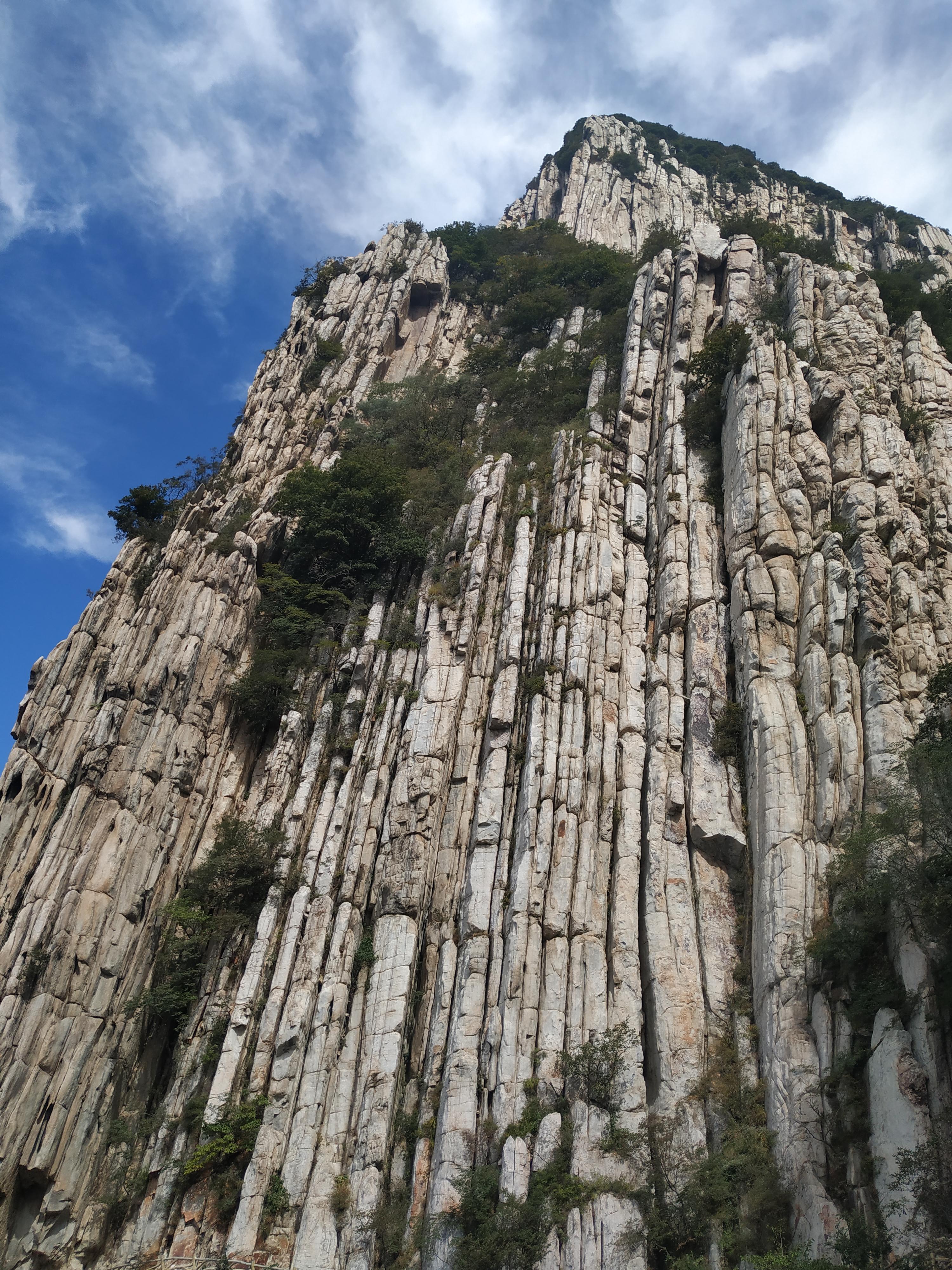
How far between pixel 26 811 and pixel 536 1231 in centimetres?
1840

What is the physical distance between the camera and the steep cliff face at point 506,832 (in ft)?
60.5

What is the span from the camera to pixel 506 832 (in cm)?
2362

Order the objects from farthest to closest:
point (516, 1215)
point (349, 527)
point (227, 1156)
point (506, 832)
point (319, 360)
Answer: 1. point (319, 360)
2. point (349, 527)
3. point (506, 832)
4. point (227, 1156)
5. point (516, 1215)

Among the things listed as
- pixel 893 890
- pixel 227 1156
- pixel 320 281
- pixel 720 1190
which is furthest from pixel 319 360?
pixel 720 1190

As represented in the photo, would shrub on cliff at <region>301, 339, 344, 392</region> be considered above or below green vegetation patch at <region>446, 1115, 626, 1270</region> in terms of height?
above

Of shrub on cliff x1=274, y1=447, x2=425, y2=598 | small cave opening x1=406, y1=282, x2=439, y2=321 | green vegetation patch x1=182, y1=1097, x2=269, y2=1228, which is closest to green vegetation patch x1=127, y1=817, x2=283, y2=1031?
green vegetation patch x1=182, y1=1097, x2=269, y2=1228

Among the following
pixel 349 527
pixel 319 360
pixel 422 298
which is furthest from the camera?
pixel 422 298

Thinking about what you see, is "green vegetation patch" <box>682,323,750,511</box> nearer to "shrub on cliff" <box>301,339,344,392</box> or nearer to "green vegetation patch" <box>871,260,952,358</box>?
"green vegetation patch" <box>871,260,952,358</box>

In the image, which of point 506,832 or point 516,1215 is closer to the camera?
point 516,1215

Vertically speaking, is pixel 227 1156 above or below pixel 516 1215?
above

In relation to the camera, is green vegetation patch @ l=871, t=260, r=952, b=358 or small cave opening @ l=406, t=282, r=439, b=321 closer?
green vegetation patch @ l=871, t=260, r=952, b=358

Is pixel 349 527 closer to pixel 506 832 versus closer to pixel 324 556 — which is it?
pixel 324 556

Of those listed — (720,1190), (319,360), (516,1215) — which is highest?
(319,360)

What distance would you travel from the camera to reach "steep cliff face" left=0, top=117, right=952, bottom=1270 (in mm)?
18438
